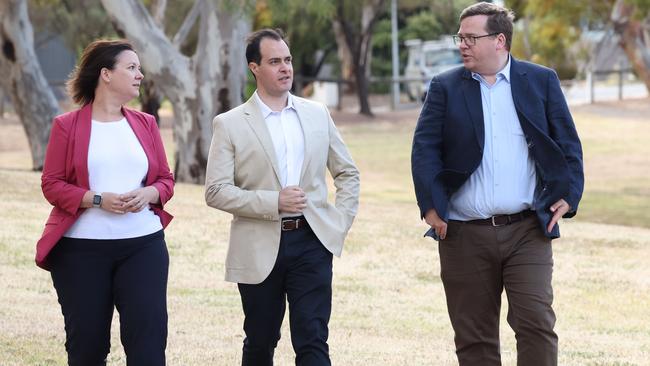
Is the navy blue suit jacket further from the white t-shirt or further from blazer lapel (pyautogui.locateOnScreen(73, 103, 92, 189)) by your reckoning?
blazer lapel (pyautogui.locateOnScreen(73, 103, 92, 189))

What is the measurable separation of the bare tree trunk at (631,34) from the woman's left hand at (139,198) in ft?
72.0

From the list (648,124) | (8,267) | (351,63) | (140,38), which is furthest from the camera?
(351,63)

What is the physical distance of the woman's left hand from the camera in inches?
220

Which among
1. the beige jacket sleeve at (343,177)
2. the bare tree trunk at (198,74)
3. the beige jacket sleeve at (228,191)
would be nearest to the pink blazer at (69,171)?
the beige jacket sleeve at (228,191)

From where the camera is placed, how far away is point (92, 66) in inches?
233

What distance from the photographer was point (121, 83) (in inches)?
230

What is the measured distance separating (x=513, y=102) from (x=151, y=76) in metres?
16.3

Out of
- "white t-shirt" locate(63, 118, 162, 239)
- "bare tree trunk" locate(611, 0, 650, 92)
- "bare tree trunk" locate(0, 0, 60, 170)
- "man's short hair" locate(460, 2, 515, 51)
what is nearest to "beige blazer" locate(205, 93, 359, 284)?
"white t-shirt" locate(63, 118, 162, 239)

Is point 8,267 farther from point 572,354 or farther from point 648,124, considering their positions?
point 648,124

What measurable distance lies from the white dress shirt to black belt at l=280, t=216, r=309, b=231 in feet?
0.57

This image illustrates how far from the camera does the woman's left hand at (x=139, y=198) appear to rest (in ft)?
18.4

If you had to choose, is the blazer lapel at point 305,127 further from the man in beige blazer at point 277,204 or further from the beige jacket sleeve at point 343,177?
the beige jacket sleeve at point 343,177

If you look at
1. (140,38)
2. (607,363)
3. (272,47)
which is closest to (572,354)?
(607,363)

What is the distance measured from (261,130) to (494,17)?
1.21 metres
